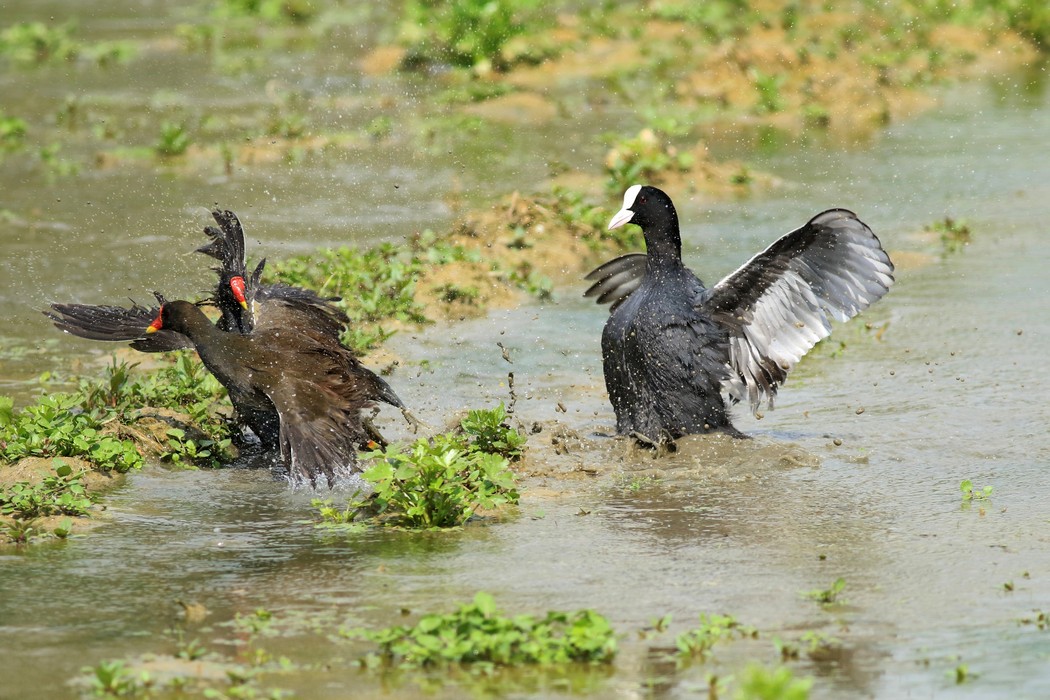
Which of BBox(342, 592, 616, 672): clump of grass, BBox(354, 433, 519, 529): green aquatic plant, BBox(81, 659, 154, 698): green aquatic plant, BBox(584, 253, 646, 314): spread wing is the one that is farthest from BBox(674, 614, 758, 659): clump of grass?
BBox(584, 253, 646, 314): spread wing

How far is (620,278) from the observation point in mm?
8289

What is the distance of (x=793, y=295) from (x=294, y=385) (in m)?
2.33

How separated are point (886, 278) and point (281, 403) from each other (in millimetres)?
2830

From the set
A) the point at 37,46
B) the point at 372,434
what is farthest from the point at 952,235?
the point at 37,46

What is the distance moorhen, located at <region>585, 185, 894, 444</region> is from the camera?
23.4ft

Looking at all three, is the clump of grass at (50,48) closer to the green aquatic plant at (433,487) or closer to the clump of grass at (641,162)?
the clump of grass at (641,162)

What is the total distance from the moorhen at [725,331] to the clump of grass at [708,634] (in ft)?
7.72

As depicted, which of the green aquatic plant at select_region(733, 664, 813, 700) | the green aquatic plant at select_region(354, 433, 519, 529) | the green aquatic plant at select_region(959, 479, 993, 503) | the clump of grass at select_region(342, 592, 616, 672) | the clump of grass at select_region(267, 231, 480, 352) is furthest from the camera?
the clump of grass at select_region(267, 231, 480, 352)

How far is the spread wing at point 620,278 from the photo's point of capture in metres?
8.23

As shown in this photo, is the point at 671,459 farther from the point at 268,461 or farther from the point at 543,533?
the point at 268,461

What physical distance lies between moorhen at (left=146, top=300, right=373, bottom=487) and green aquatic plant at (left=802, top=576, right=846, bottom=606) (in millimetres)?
2248

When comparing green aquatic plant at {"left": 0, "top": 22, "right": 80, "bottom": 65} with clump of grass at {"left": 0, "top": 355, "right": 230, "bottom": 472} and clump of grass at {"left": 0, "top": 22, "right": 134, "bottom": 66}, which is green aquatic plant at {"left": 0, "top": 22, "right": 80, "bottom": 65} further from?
clump of grass at {"left": 0, "top": 355, "right": 230, "bottom": 472}

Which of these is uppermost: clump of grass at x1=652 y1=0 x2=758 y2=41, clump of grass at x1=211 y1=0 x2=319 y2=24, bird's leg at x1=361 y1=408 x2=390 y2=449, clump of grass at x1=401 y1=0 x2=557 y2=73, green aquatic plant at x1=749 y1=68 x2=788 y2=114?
clump of grass at x1=211 y1=0 x2=319 y2=24

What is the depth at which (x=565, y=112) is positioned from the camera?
15.2 meters
